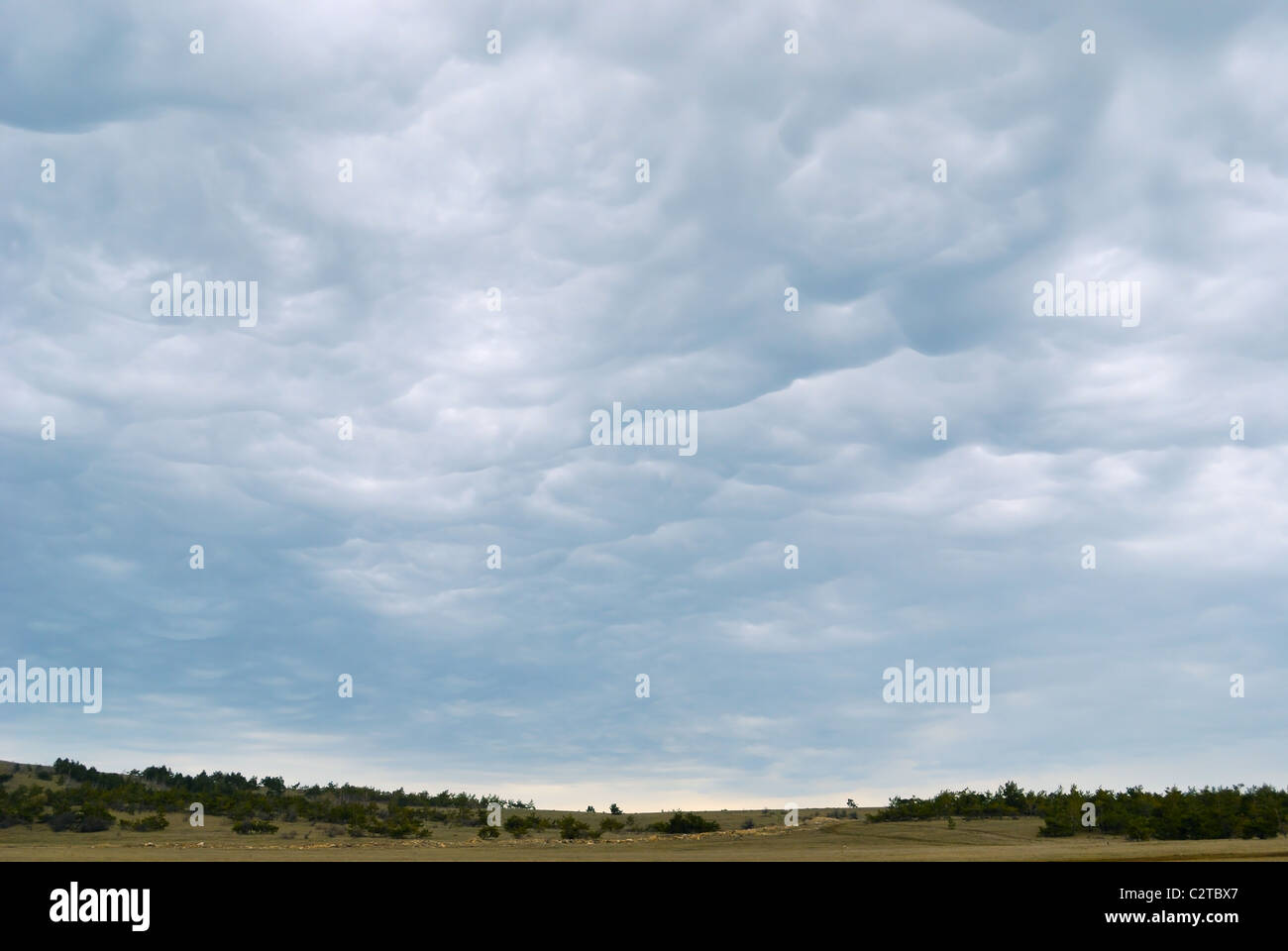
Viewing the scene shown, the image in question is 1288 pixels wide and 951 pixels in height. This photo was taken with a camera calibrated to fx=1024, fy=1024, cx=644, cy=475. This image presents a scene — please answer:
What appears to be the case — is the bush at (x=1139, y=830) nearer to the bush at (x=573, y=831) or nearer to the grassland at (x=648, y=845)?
the grassland at (x=648, y=845)

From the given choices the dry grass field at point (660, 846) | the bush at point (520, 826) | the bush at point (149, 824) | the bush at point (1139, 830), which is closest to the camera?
the dry grass field at point (660, 846)

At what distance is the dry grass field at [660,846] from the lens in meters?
41.1

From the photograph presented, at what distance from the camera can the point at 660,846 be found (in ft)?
169

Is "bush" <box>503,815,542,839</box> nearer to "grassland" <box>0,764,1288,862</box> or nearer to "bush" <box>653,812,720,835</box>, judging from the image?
"grassland" <box>0,764,1288,862</box>

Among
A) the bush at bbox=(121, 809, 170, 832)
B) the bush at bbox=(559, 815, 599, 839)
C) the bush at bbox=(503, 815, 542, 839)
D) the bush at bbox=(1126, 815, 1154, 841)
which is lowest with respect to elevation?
the bush at bbox=(503, 815, 542, 839)

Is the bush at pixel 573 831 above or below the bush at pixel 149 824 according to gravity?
below

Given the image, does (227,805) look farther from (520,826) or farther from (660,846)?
(660,846)

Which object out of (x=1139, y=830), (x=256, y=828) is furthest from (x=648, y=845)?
(x=1139, y=830)

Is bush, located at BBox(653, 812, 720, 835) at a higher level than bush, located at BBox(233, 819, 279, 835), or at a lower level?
lower

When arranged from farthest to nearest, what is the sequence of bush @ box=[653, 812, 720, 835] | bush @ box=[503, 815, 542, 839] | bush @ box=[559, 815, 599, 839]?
bush @ box=[653, 812, 720, 835] → bush @ box=[503, 815, 542, 839] → bush @ box=[559, 815, 599, 839]

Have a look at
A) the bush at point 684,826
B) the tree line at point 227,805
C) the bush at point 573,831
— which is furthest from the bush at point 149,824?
the bush at point 684,826

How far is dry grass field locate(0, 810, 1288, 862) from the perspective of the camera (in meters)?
41.1

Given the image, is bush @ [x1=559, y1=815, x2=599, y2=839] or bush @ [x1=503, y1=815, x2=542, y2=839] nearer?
bush @ [x1=559, y1=815, x2=599, y2=839]

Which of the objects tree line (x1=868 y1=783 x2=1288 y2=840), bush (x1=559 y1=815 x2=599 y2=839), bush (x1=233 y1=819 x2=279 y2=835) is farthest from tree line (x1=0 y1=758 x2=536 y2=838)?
tree line (x1=868 y1=783 x2=1288 y2=840)
